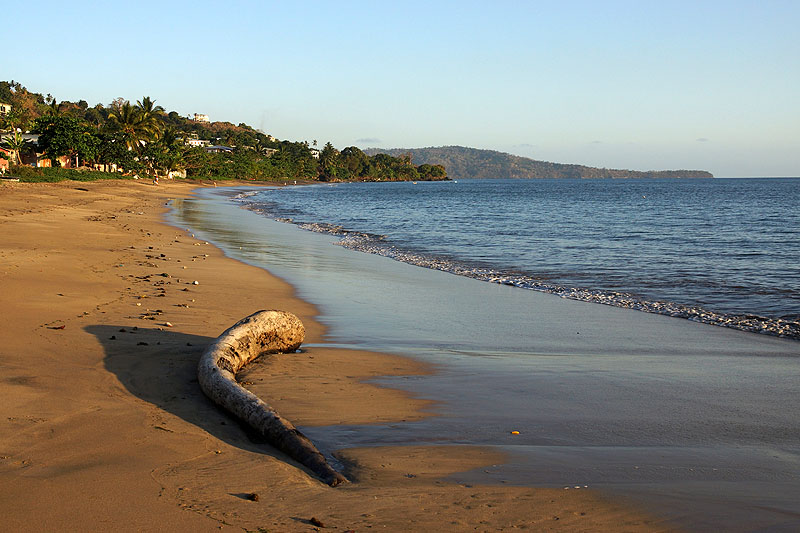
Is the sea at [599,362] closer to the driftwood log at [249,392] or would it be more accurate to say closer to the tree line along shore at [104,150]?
the driftwood log at [249,392]

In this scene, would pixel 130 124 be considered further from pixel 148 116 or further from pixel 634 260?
pixel 634 260

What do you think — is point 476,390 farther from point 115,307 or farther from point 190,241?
point 190,241

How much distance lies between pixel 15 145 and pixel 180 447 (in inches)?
2626

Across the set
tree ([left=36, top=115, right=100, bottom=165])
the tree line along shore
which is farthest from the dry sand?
tree ([left=36, top=115, right=100, bottom=165])

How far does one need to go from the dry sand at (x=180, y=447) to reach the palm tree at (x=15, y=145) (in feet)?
198

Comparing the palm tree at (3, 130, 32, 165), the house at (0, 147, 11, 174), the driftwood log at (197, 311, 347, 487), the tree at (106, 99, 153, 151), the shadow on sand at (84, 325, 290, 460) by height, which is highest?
the tree at (106, 99, 153, 151)

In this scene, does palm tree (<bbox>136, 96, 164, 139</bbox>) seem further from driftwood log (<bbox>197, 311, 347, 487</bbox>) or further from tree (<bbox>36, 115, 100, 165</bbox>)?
driftwood log (<bbox>197, 311, 347, 487</bbox>)

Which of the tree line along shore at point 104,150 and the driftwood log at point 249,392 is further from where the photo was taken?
the tree line along shore at point 104,150

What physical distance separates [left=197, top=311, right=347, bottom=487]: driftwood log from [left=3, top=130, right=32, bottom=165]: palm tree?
62434mm

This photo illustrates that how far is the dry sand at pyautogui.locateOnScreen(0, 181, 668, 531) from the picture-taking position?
147 inches

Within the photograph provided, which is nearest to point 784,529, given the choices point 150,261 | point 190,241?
point 150,261

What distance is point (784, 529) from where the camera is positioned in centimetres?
376

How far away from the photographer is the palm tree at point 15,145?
201 feet

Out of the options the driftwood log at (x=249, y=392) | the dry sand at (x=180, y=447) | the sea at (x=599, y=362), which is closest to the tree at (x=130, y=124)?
the sea at (x=599, y=362)
